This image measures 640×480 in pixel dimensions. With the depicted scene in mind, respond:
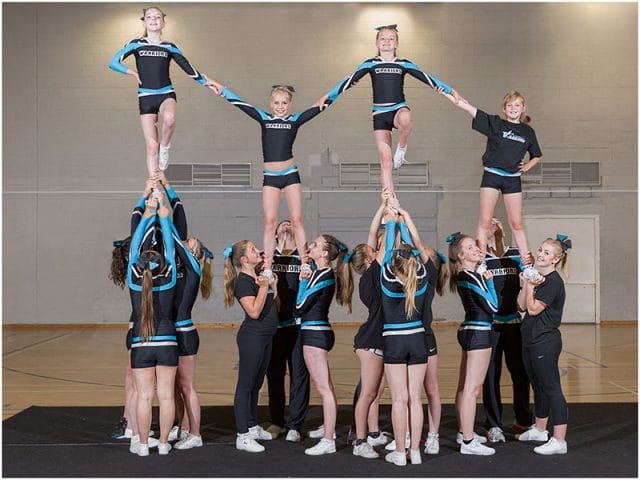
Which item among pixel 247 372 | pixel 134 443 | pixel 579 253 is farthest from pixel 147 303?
pixel 579 253

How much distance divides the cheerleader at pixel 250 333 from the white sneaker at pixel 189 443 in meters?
0.31

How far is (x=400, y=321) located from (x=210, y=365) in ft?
19.3

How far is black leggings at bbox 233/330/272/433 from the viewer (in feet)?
20.8

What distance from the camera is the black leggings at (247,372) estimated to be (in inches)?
250

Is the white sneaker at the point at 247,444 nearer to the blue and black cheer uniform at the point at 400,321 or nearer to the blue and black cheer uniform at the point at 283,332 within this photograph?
the blue and black cheer uniform at the point at 283,332

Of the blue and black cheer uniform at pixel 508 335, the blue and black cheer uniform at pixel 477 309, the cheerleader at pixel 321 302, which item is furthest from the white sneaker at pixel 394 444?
the blue and black cheer uniform at pixel 508 335

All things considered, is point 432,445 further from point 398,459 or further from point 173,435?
point 173,435

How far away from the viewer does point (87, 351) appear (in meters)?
12.5

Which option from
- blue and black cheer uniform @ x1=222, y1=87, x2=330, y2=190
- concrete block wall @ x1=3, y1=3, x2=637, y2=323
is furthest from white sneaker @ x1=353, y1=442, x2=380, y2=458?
concrete block wall @ x1=3, y1=3, x2=637, y2=323

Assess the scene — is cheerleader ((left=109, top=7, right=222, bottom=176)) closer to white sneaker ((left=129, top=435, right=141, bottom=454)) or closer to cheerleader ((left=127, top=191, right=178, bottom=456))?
cheerleader ((left=127, top=191, right=178, bottom=456))

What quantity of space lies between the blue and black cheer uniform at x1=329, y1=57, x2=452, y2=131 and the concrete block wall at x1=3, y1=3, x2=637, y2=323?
795 cm

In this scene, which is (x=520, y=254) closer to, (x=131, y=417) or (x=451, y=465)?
(x=451, y=465)

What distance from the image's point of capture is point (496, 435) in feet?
21.9

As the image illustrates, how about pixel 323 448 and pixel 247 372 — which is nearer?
pixel 323 448
